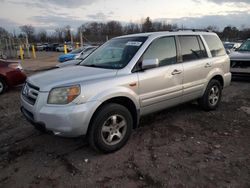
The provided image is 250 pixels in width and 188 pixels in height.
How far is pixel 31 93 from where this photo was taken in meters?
3.53

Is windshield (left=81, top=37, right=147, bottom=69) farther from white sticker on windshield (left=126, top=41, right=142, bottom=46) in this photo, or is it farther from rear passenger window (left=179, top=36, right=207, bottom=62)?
rear passenger window (left=179, top=36, right=207, bottom=62)

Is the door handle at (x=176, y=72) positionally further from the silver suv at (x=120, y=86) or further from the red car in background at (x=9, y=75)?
the red car in background at (x=9, y=75)

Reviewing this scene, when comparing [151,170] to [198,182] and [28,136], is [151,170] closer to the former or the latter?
[198,182]

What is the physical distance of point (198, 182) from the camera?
9.55 feet

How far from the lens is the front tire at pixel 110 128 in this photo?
337cm

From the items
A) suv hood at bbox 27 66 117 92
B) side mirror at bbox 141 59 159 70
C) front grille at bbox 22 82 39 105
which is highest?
side mirror at bbox 141 59 159 70

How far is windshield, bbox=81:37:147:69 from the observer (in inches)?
156

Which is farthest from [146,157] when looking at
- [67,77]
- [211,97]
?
[211,97]

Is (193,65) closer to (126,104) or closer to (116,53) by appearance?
(116,53)

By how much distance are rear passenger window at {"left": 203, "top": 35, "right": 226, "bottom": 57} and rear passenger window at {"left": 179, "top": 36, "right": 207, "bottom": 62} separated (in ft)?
0.99

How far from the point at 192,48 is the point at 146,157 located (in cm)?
255

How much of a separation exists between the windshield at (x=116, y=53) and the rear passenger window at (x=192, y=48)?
95cm

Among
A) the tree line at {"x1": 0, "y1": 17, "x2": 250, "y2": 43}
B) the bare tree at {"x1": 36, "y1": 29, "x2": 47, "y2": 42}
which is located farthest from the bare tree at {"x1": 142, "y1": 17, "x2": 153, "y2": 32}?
the bare tree at {"x1": 36, "y1": 29, "x2": 47, "y2": 42}

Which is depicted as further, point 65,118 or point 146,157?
point 146,157
